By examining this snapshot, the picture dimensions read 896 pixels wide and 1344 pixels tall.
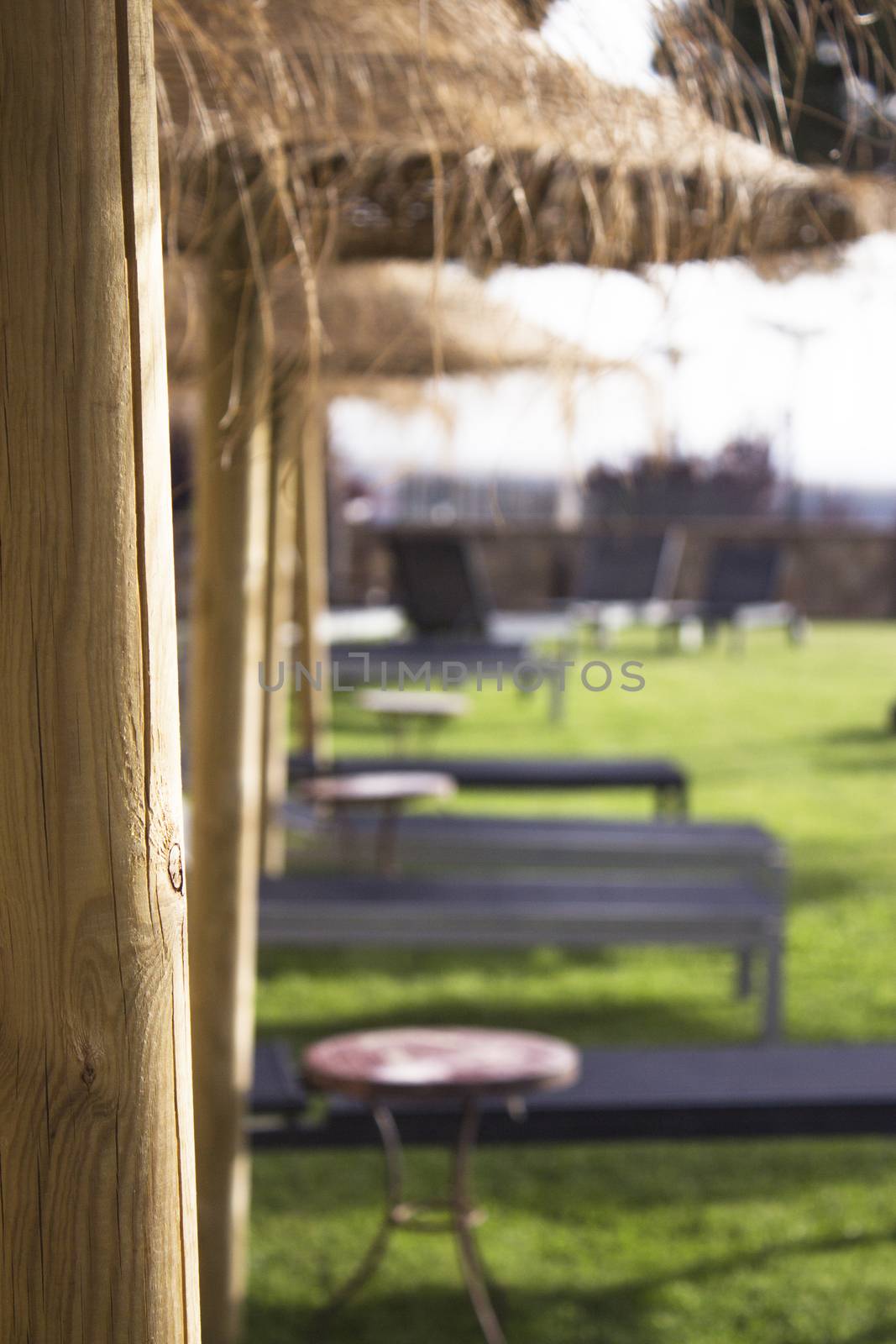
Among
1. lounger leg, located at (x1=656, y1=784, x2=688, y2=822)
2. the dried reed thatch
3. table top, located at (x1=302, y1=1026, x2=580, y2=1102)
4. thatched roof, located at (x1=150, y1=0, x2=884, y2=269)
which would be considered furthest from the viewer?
lounger leg, located at (x1=656, y1=784, x2=688, y2=822)

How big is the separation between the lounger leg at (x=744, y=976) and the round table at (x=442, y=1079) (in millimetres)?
2504

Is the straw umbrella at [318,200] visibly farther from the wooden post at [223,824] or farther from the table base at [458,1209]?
the table base at [458,1209]

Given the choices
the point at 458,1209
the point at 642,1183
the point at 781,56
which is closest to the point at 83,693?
the point at 781,56

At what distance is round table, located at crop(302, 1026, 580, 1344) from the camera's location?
2969 mm

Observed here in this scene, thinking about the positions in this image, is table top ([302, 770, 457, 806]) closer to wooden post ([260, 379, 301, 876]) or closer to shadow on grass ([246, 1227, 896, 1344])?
wooden post ([260, 379, 301, 876])

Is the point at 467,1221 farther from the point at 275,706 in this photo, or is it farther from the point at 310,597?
the point at 310,597

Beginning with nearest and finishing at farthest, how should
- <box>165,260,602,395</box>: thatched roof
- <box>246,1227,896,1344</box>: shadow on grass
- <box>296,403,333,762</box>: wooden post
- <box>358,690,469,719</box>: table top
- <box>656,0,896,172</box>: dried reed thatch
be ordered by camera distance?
<box>656,0,896,172</box>: dried reed thatch → <box>246,1227,896,1344</box>: shadow on grass → <box>165,260,602,395</box>: thatched roof → <box>296,403,333,762</box>: wooden post → <box>358,690,469,719</box>: table top

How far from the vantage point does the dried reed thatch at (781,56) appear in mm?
1995

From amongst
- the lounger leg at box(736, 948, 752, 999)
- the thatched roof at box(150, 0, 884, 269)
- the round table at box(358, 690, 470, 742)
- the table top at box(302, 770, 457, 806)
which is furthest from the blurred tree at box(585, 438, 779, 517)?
the thatched roof at box(150, 0, 884, 269)

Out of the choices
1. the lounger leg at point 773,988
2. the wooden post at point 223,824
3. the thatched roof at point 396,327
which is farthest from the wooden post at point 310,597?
the wooden post at point 223,824

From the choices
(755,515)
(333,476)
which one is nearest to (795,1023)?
(333,476)

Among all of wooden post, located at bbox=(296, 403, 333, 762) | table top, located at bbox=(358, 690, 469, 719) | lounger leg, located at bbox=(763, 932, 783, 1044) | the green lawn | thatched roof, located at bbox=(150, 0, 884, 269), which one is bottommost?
the green lawn

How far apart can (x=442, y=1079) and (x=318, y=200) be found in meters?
1.62

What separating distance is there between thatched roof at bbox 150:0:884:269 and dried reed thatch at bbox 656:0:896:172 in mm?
89
